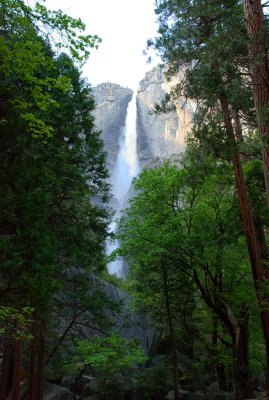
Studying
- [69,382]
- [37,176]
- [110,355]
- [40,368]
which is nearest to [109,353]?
[110,355]

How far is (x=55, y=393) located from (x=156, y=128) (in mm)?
67667

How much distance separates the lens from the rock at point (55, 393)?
15188 millimetres

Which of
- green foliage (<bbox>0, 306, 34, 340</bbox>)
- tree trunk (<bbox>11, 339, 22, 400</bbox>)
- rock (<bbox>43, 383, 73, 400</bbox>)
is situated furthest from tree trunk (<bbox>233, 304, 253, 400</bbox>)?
green foliage (<bbox>0, 306, 34, 340</bbox>)

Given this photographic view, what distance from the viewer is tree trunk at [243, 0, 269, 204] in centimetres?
743

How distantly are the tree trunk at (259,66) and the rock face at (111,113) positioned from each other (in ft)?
231

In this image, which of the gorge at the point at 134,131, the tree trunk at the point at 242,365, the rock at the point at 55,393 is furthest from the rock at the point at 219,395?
the gorge at the point at 134,131

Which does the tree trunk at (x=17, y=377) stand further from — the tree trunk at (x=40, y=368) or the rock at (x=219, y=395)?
the rock at (x=219, y=395)

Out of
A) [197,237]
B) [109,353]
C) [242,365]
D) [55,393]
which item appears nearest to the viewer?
[242,365]

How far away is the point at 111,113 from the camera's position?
285ft

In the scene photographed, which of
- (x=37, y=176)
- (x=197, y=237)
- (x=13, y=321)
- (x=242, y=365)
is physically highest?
(x=197, y=237)

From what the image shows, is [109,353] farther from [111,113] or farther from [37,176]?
[111,113]

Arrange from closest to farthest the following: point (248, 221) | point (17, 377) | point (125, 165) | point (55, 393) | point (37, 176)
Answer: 1. point (37, 176)
2. point (17, 377)
3. point (248, 221)
4. point (55, 393)
5. point (125, 165)

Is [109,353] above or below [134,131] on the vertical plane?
below

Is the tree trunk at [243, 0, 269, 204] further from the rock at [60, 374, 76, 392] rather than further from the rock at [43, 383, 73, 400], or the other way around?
the rock at [60, 374, 76, 392]
